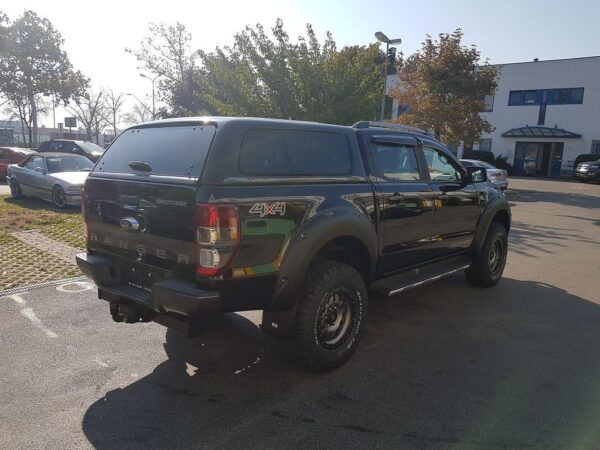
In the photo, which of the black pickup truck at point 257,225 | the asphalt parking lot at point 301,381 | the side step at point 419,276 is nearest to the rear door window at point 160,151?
the black pickup truck at point 257,225

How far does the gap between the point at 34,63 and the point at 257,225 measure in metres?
38.9

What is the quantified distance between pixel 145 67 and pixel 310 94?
86.8 ft

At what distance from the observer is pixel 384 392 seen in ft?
11.1

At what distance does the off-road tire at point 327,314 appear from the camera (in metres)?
3.46

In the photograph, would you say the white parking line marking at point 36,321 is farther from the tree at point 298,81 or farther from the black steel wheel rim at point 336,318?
the tree at point 298,81

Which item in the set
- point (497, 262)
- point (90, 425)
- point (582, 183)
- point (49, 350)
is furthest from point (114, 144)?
point (582, 183)

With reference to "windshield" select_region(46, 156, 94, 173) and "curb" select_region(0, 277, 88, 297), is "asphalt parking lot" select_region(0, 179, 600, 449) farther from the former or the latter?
"windshield" select_region(46, 156, 94, 173)

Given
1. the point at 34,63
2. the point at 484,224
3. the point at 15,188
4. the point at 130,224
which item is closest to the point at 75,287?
the point at 130,224

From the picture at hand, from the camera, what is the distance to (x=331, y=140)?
3.96m

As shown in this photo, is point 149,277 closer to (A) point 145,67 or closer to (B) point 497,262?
(B) point 497,262

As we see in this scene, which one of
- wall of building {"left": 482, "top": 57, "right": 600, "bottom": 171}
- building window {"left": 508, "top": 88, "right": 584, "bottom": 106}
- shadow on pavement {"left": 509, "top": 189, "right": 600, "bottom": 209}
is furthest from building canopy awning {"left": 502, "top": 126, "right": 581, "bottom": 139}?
shadow on pavement {"left": 509, "top": 189, "right": 600, "bottom": 209}

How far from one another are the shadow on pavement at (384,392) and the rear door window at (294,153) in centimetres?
158

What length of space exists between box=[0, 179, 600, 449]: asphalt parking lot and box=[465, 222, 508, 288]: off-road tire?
56 centimetres

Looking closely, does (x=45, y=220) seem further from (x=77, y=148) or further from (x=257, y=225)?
(x=77, y=148)
